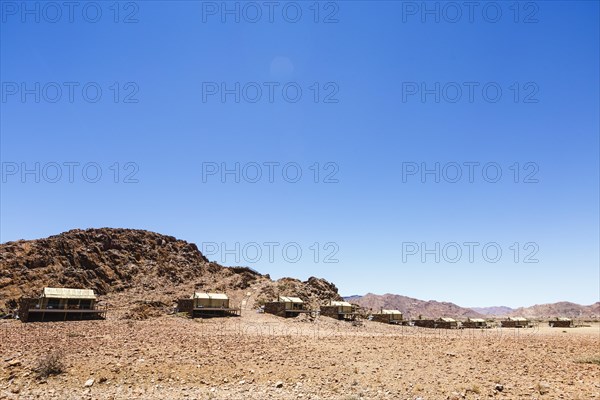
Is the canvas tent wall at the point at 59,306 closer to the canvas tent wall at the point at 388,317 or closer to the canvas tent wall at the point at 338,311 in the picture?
the canvas tent wall at the point at 338,311

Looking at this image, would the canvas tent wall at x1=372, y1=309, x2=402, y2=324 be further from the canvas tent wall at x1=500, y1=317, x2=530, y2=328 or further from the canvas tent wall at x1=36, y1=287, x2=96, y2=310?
the canvas tent wall at x1=36, y1=287, x2=96, y2=310

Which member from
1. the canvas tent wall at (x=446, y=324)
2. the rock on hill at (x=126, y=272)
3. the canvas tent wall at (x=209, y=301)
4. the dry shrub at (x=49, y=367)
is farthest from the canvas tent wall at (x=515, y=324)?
the dry shrub at (x=49, y=367)

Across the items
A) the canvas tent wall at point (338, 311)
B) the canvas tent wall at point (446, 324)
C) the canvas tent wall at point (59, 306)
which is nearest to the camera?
the canvas tent wall at point (59, 306)

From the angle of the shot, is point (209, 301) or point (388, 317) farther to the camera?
point (388, 317)

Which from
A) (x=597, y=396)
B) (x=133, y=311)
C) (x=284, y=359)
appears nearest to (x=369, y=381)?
(x=284, y=359)

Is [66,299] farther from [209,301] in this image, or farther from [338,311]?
[338,311]

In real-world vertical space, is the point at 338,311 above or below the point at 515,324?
above

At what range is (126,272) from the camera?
2926 inches

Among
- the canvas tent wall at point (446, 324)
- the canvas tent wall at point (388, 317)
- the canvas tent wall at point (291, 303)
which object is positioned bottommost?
the canvas tent wall at point (446, 324)

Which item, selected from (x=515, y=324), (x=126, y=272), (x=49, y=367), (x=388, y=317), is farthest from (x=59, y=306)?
(x=515, y=324)

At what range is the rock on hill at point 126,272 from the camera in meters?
62.8

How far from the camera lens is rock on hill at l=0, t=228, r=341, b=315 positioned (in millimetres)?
62812

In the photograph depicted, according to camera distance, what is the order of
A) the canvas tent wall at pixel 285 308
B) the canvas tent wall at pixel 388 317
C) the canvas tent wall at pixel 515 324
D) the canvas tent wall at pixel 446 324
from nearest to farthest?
the canvas tent wall at pixel 285 308
the canvas tent wall at pixel 388 317
the canvas tent wall at pixel 446 324
the canvas tent wall at pixel 515 324

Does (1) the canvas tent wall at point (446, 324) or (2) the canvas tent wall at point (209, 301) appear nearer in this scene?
(2) the canvas tent wall at point (209, 301)
